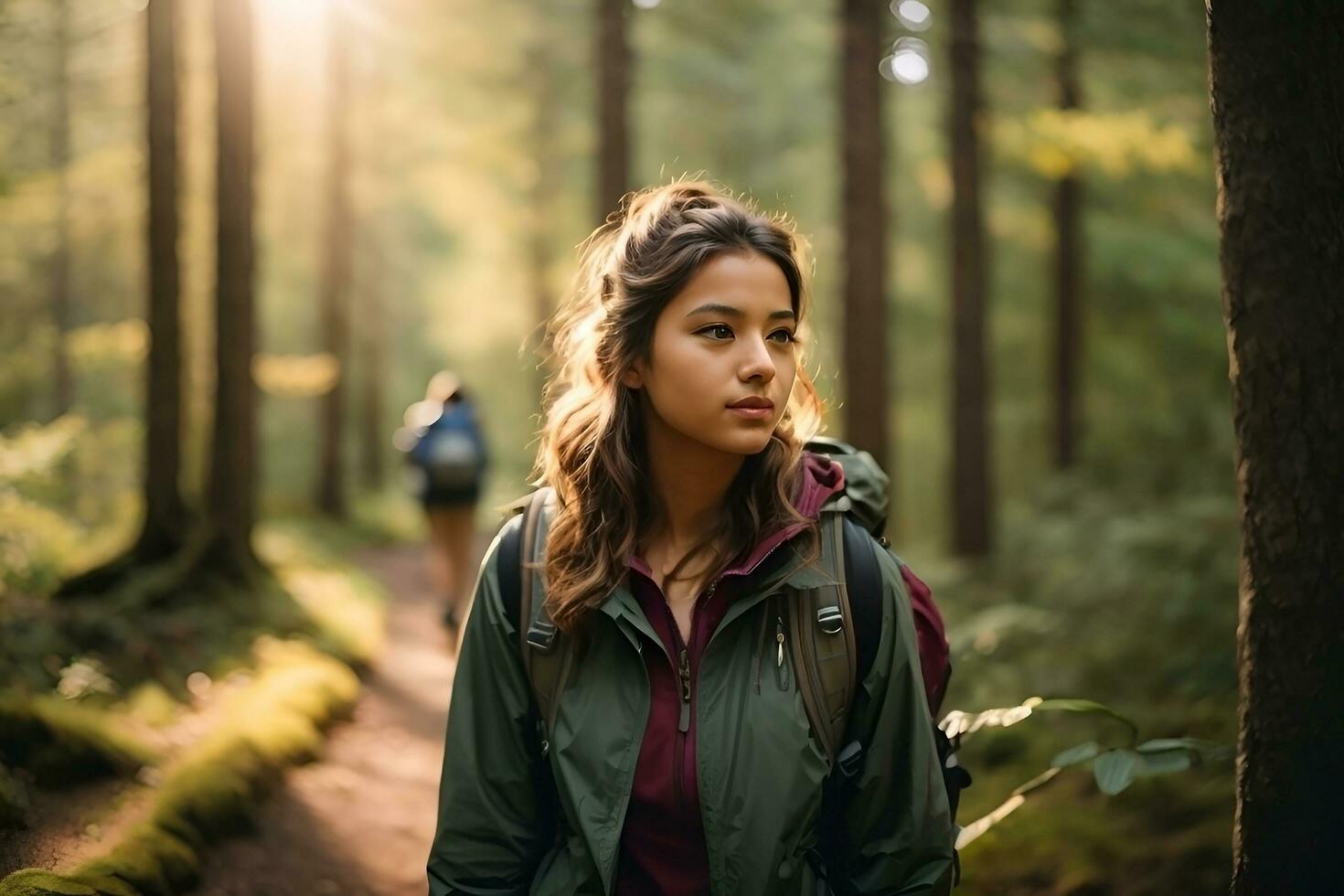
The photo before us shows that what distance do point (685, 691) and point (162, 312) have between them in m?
8.72

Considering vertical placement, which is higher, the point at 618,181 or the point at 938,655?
the point at 618,181

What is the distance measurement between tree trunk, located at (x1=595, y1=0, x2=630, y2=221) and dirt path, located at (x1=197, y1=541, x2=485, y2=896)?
527 centimetres

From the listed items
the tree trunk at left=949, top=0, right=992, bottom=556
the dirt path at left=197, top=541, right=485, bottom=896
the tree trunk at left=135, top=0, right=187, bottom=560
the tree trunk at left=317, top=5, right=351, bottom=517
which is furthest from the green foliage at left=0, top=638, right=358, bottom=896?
the tree trunk at left=317, top=5, right=351, bottom=517

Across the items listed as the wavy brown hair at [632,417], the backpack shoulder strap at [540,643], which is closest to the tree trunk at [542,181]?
the wavy brown hair at [632,417]

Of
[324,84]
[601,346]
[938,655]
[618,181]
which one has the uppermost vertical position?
[324,84]

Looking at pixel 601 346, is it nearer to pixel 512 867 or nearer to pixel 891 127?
pixel 512 867

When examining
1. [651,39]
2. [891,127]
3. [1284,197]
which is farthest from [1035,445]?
[1284,197]

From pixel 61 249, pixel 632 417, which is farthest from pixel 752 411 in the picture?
pixel 61 249

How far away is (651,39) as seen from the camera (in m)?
20.2

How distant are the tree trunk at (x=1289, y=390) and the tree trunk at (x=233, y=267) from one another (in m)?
Result: 9.04

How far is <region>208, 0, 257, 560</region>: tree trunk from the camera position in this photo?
10039 mm

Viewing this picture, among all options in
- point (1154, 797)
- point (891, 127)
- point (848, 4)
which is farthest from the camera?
point (891, 127)

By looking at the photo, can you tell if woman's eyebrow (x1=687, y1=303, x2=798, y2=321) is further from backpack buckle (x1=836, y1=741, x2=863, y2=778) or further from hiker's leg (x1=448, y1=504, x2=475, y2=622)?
hiker's leg (x1=448, y1=504, x2=475, y2=622)

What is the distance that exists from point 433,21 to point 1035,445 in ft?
49.9
